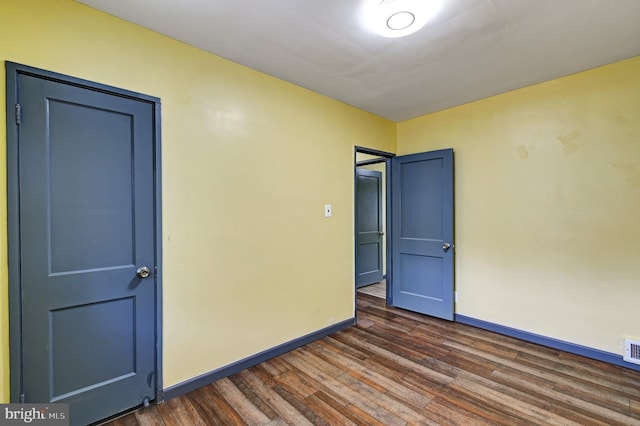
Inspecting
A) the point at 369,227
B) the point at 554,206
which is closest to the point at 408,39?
the point at 554,206

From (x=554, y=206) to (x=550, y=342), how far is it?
4.45 feet

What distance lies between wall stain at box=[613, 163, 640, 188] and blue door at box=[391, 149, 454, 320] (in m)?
1.43

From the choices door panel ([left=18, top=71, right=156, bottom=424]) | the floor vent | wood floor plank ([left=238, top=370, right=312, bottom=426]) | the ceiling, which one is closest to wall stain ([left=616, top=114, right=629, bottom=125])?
the ceiling

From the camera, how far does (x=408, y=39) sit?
209 centimetres

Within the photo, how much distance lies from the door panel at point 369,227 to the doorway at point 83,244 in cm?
348

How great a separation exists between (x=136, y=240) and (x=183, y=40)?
1.50 metres

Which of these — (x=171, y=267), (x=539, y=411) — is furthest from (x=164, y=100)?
(x=539, y=411)

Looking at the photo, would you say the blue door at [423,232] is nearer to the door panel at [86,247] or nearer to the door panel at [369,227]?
the door panel at [369,227]

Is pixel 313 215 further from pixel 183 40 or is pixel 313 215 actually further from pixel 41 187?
pixel 41 187

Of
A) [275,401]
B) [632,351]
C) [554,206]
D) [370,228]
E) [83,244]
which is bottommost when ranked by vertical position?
[275,401]

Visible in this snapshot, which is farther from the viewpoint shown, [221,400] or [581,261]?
[581,261]

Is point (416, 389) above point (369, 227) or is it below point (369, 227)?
below

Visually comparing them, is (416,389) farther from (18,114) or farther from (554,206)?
(18,114)

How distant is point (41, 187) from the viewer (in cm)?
165
